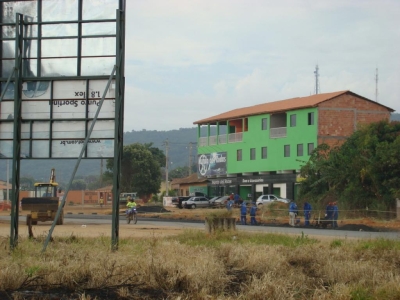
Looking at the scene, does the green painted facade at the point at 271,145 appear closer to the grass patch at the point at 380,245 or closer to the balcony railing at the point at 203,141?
the balcony railing at the point at 203,141

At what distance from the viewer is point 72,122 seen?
19797 mm

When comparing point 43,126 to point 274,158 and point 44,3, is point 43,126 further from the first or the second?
point 274,158

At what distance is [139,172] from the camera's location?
113688mm

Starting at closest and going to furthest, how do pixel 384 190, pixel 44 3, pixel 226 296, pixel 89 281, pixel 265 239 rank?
pixel 226 296 → pixel 89 281 → pixel 44 3 → pixel 265 239 → pixel 384 190

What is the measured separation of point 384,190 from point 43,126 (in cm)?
3696

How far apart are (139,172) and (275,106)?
3791cm

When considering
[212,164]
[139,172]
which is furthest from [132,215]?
[139,172]

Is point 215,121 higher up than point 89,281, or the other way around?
point 215,121

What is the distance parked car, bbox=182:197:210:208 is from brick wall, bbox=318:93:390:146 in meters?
13.7

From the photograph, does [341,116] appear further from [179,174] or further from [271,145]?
[179,174]

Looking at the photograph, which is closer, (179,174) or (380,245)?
(380,245)

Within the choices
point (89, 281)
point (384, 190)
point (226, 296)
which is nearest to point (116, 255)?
point (89, 281)

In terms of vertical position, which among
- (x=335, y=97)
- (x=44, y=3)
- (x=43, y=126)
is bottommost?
(x=43, y=126)

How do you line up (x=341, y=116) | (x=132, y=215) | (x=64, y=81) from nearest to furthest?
(x=64, y=81) < (x=132, y=215) < (x=341, y=116)
